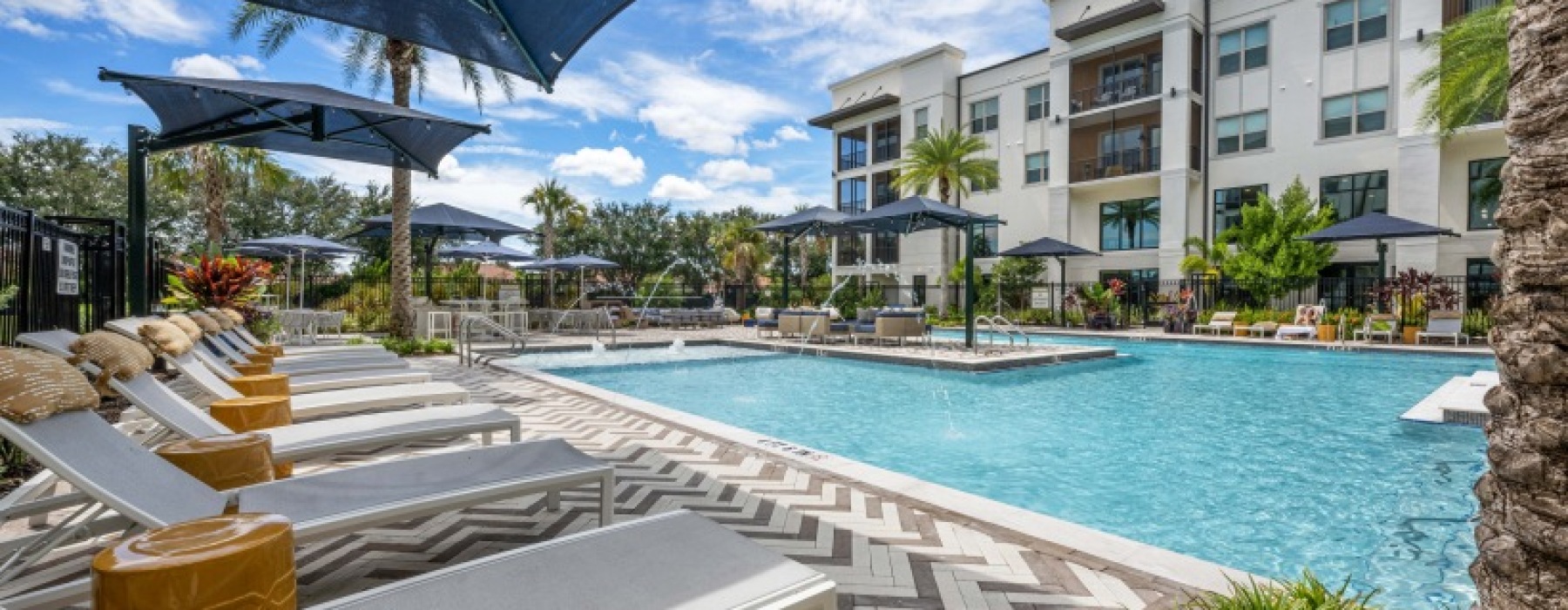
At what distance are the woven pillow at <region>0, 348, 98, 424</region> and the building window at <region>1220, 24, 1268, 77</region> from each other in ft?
89.6

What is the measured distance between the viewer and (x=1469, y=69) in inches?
542

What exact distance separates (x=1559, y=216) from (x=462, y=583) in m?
2.56

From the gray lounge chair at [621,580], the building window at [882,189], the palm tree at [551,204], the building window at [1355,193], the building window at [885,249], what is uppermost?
the building window at [882,189]

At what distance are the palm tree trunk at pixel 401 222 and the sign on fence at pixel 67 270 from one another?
654 centimetres

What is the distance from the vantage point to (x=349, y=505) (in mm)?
2475

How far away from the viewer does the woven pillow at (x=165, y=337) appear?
13.4 feet

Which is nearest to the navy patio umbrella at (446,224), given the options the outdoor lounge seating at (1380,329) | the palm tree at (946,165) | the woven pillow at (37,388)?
the woven pillow at (37,388)

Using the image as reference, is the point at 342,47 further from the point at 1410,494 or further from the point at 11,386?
the point at 1410,494

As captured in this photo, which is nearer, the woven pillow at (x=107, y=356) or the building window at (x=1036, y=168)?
the woven pillow at (x=107, y=356)

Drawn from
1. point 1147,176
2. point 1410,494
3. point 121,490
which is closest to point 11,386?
point 121,490

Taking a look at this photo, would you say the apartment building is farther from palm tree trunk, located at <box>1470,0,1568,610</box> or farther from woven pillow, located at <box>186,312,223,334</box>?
woven pillow, located at <box>186,312,223,334</box>

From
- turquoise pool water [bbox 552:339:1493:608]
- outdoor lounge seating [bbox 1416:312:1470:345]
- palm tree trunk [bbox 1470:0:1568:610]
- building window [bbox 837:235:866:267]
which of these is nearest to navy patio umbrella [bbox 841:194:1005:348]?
turquoise pool water [bbox 552:339:1493:608]

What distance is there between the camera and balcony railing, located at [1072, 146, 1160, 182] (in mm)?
24531

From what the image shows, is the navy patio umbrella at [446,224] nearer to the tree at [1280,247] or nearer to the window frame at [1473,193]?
the tree at [1280,247]
